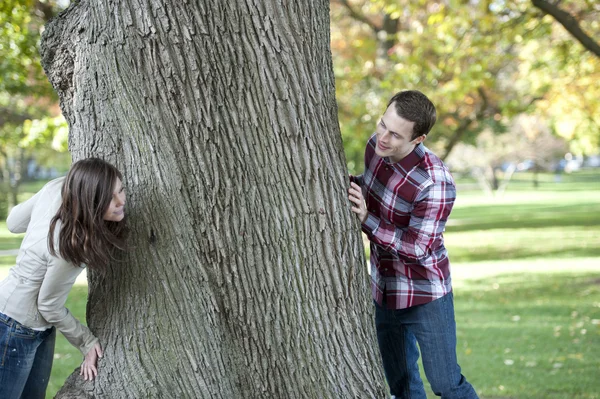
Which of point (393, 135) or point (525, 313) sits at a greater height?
point (393, 135)

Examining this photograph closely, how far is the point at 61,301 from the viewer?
3.33 m

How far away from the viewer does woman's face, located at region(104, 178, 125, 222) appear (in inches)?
125

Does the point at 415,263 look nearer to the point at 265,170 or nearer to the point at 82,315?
the point at 265,170

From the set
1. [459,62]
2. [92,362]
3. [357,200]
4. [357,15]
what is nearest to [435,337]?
[357,200]

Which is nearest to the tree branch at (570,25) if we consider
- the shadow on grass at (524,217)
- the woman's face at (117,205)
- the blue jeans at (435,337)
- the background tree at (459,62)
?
the background tree at (459,62)

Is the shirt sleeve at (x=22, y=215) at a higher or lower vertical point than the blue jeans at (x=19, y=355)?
higher

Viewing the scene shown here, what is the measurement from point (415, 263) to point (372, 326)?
0.51m

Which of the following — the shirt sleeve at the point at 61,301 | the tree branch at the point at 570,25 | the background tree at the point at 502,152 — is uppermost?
the tree branch at the point at 570,25

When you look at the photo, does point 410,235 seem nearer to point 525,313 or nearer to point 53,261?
point 53,261

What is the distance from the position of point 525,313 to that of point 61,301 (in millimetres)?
8092

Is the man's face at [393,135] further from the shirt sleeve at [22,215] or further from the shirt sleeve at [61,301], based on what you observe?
the shirt sleeve at [22,215]

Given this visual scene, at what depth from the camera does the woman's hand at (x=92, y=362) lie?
3.49 meters

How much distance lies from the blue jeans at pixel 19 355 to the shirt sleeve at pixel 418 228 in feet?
5.70

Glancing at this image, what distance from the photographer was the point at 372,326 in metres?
3.46
